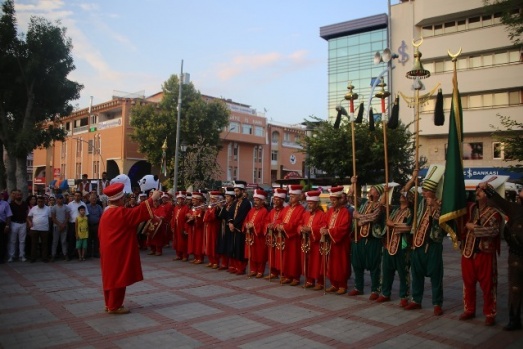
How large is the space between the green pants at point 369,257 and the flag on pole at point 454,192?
4.72 feet

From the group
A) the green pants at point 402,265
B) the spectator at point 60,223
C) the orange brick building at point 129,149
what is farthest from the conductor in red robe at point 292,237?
the orange brick building at point 129,149

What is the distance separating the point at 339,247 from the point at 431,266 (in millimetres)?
1874

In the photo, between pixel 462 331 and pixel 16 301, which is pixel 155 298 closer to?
pixel 16 301

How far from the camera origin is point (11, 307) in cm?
699

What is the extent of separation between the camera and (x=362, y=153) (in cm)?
1783

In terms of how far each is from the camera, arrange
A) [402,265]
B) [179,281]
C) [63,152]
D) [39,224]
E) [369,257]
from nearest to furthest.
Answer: [402,265]
[369,257]
[179,281]
[39,224]
[63,152]

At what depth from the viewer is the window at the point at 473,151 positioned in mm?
29844

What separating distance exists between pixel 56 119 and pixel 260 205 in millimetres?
14098

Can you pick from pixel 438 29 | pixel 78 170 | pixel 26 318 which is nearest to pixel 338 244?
pixel 26 318

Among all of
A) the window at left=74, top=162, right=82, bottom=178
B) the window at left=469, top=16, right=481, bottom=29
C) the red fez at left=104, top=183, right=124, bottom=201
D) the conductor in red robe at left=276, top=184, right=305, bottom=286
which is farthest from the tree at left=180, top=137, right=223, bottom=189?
the red fez at left=104, top=183, right=124, bottom=201

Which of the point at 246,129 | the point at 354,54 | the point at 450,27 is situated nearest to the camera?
the point at 450,27

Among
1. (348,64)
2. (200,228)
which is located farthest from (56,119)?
(348,64)

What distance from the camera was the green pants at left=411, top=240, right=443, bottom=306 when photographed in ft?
21.6

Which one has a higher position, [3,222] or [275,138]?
[275,138]
